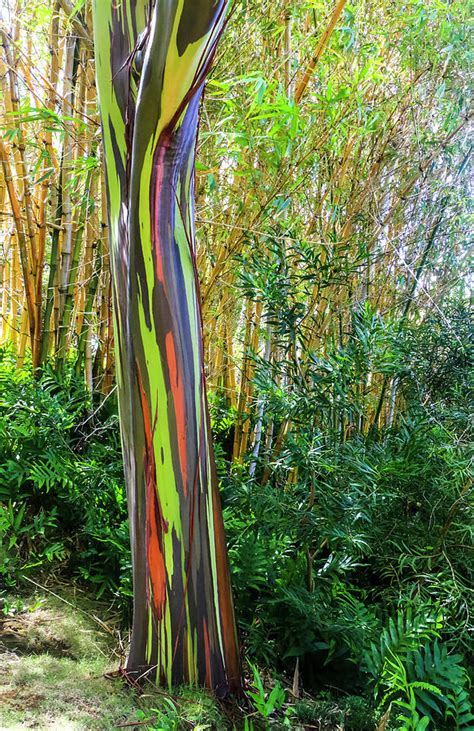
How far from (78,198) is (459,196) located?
162 centimetres

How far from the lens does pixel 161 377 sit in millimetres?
1120

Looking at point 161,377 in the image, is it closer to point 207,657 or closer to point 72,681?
point 207,657

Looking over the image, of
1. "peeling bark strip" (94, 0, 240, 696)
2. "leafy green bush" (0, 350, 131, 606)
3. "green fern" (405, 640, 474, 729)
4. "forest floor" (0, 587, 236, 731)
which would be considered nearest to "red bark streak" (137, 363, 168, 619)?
"peeling bark strip" (94, 0, 240, 696)

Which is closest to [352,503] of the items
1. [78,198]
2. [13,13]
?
[78,198]

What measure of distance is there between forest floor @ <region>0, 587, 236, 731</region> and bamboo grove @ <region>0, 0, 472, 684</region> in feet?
0.39

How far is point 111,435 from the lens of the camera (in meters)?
2.24

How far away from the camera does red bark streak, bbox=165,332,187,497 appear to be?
3.69 feet

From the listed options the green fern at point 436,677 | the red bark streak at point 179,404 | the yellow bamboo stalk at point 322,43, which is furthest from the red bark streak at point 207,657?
the yellow bamboo stalk at point 322,43

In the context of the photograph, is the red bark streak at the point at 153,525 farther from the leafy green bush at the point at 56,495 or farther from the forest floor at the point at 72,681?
the leafy green bush at the point at 56,495

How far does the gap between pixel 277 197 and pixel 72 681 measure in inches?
57.7

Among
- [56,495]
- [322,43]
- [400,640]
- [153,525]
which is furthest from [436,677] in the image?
[322,43]

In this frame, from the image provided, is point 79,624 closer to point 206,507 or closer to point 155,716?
point 155,716

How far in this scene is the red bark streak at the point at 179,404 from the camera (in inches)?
44.3

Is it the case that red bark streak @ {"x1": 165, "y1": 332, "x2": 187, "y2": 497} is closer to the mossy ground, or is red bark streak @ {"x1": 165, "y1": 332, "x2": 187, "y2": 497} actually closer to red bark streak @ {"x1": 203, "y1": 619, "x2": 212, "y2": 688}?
red bark streak @ {"x1": 203, "y1": 619, "x2": 212, "y2": 688}
